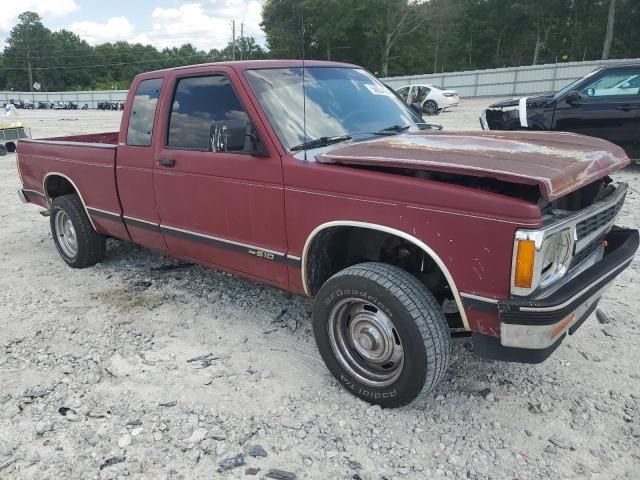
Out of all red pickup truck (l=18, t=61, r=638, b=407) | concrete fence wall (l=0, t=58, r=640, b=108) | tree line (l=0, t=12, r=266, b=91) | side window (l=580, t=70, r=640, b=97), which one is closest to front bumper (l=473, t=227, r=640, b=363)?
red pickup truck (l=18, t=61, r=638, b=407)

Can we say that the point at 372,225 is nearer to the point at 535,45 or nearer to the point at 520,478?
the point at 520,478

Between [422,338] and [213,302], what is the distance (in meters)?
2.25

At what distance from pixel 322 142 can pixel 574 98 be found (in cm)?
712

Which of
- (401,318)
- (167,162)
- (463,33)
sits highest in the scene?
(463,33)

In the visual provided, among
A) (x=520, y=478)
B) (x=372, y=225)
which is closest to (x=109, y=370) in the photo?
(x=372, y=225)

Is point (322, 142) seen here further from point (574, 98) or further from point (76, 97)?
point (76, 97)

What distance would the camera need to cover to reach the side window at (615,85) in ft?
27.3

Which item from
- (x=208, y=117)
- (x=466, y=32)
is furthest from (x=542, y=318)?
(x=466, y=32)

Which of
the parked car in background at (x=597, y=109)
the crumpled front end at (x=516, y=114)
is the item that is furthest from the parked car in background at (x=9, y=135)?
the parked car in background at (x=597, y=109)

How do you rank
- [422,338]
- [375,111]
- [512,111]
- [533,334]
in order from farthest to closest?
1. [512,111]
2. [375,111]
3. [422,338]
4. [533,334]

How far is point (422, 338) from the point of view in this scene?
2.57 meters

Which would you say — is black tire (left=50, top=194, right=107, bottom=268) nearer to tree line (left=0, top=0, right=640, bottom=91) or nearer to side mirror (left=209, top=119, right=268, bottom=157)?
side mirror (left=209, top=119, right=268, bottom=157)

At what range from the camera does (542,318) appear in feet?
7.53

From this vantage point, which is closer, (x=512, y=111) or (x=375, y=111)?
(x=375, y=111)
